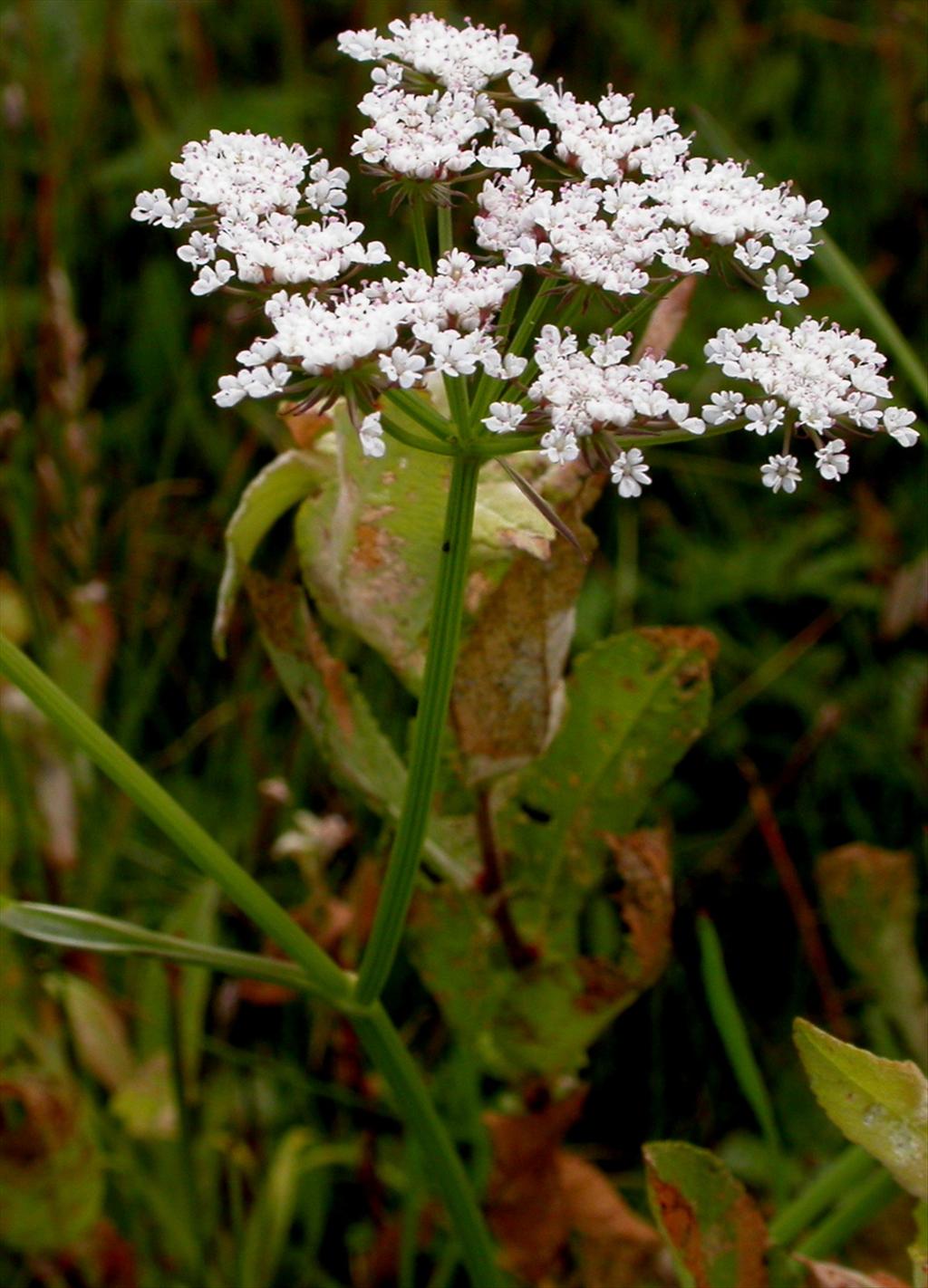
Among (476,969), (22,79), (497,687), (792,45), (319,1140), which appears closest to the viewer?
(497,687)

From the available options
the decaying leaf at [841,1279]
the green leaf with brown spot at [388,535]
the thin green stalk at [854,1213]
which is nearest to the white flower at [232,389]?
the green leaf with brown spot at [388,535]

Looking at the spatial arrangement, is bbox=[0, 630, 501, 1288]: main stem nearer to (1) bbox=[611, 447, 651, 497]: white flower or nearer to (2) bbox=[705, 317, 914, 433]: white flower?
(1) bbox=[611, 447, 651, 497]: white flower

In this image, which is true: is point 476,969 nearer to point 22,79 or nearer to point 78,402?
point 78,402

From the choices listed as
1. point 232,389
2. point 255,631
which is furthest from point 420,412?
point 255,631

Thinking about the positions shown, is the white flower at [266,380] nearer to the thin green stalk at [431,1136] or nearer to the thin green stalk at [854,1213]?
the thin green stalk at [431,1136]

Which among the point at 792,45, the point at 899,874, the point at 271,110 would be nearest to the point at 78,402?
the point at 271,110

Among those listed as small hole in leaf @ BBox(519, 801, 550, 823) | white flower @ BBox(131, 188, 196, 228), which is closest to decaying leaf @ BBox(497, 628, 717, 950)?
small hole in leaf @ BBox(519, 801, 550, 823)

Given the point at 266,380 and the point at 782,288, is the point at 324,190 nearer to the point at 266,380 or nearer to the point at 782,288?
the point at 266,380
